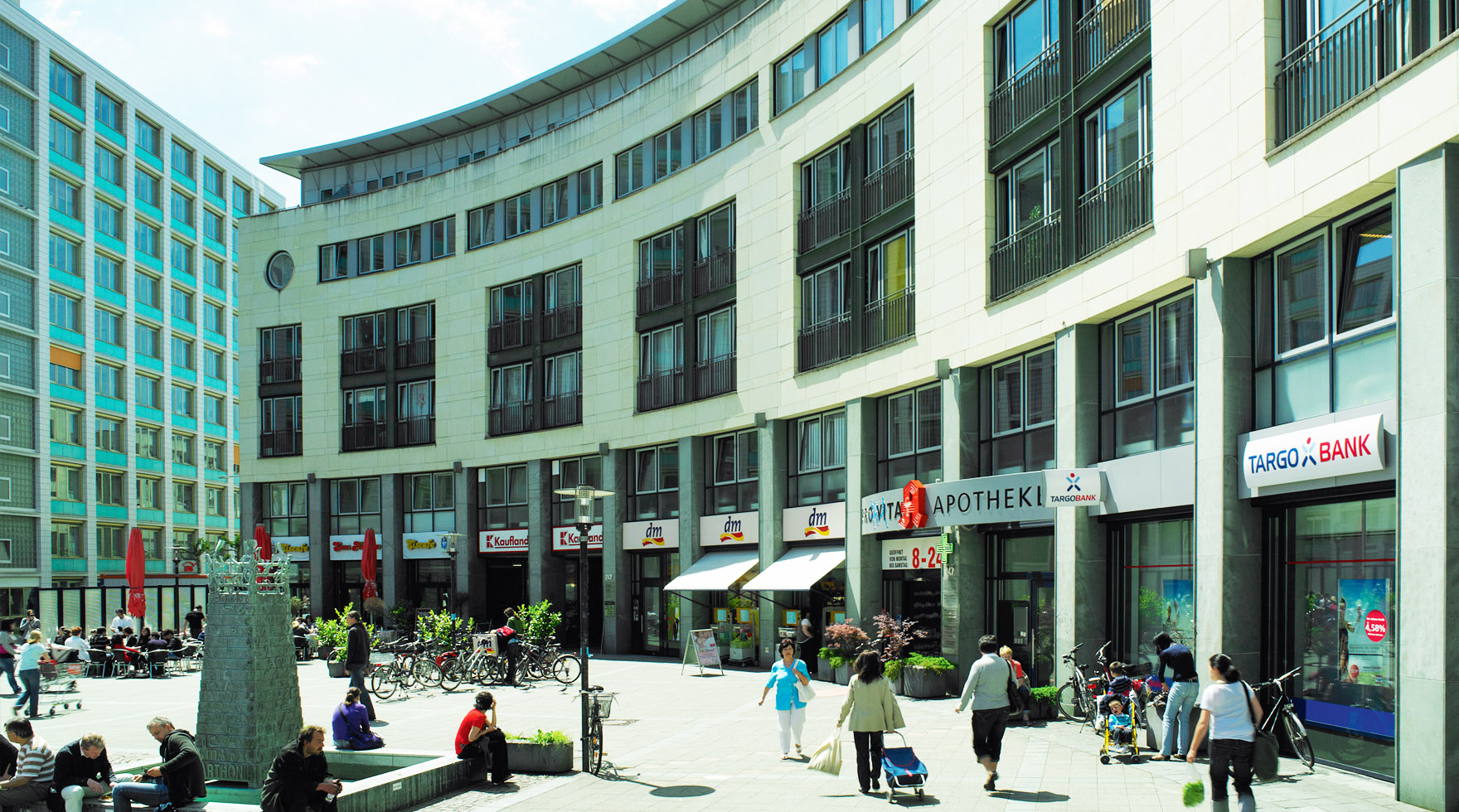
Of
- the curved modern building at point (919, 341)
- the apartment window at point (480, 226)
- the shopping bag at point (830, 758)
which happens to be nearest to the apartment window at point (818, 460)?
the curved modern building at point (919, 341)

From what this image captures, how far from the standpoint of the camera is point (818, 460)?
101 ft

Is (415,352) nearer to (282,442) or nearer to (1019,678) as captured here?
(282,442)

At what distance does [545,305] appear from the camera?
42000 millimetres

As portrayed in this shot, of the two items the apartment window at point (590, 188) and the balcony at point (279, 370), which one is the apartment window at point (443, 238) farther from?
the balcony at point (279, 370)

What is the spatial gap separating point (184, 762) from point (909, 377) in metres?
16.9

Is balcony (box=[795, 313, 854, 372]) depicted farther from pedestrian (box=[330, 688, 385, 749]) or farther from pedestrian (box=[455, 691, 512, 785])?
pedestrian (box=[455, 691, 512, 785])

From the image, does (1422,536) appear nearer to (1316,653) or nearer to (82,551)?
(1316,653)

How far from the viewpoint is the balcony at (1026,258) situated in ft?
71.4

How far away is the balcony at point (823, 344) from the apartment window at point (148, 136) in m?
66.0

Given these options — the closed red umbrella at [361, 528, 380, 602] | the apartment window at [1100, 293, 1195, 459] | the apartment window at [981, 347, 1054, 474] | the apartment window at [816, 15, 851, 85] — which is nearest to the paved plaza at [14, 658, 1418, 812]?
the apartment window at [1100, 293, 1195, 459]

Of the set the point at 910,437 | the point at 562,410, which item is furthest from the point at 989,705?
the point at 562,410

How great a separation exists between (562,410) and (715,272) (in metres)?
9.01

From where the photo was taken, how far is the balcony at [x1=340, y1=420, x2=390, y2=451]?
47.1 m

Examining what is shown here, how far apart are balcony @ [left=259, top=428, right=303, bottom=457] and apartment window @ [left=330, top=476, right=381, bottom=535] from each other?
2371 mm
